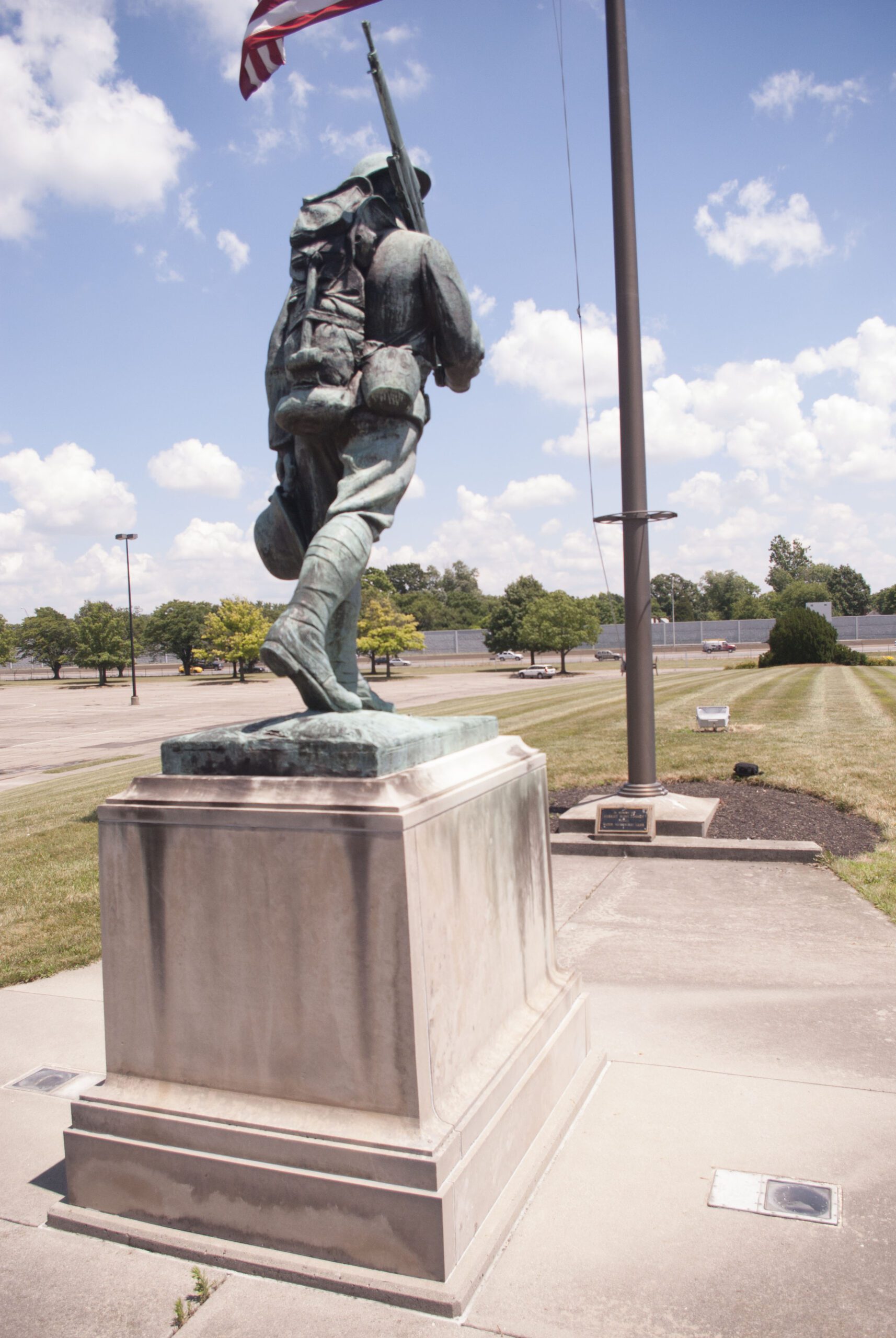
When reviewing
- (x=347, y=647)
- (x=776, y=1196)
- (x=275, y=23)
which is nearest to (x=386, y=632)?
(x=275, y=23)

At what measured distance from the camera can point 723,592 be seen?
127 metres

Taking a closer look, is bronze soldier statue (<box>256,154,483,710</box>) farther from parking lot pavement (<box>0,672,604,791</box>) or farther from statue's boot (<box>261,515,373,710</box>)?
parking lot pavement (<box>0,672,604,791</box>)

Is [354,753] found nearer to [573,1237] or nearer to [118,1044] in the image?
[118,1044]

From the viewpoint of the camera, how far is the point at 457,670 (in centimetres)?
7619

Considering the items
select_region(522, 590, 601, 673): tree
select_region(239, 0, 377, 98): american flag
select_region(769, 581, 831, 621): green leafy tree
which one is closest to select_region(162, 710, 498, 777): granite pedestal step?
select_region(239, 0, 377, 98): american flag

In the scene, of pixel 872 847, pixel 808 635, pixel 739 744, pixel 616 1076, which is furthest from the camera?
pixel 808 635

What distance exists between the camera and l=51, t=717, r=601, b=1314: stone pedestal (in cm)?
272

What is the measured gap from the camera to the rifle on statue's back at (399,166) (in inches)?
145

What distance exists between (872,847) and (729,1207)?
5604 millimetres

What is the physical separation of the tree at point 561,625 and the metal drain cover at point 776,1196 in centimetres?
5853

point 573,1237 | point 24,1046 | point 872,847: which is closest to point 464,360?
point 573,1237

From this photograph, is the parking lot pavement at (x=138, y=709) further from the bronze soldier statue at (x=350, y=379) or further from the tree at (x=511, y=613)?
the tree at (x=511, y=613)

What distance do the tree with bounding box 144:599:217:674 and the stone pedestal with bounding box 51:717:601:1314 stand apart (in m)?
84.9

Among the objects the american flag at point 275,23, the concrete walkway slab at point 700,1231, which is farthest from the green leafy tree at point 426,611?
the concrete walkway slab at point 700,1231
